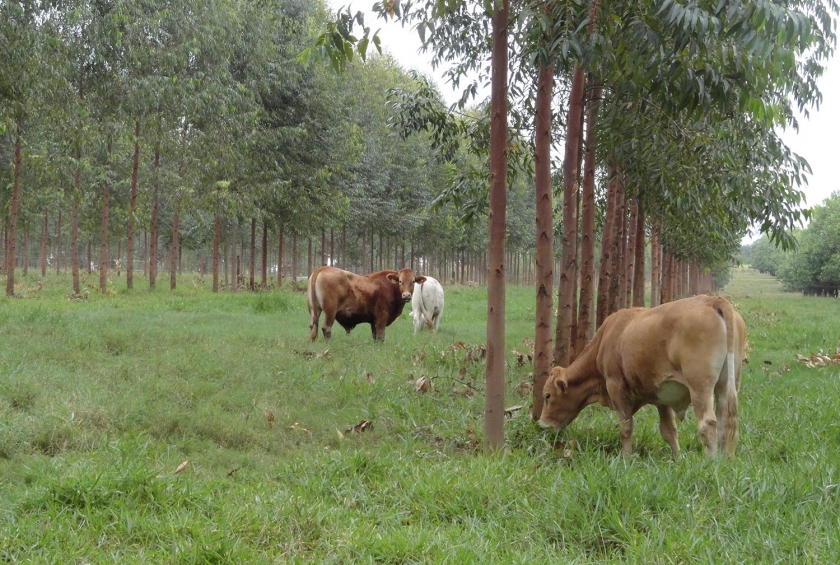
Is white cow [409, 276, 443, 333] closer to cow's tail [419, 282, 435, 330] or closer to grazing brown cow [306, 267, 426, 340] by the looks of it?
cow's tail [419, 282, 435, 330]

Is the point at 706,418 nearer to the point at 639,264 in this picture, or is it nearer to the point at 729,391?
the point at 729,391

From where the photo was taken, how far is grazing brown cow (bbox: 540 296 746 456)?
5055mm

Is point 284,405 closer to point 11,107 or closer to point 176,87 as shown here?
point 11,107

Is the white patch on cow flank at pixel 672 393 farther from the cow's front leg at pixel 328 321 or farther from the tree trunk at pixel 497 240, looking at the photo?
the cow's front leg at pixel 328 321

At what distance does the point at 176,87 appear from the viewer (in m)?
16.4

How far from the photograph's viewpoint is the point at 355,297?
1223cm

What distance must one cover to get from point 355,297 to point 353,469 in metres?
7.55

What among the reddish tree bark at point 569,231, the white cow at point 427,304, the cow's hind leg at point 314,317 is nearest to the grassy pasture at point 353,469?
the reddish tree bark at point 569,231

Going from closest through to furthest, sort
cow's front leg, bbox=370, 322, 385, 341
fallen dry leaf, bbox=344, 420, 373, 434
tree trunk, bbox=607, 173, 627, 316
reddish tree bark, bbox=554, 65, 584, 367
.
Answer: fallen dry leaf, bbox=344, 420, 373, 434 < reddish tree bark, bbox=554, 65, 584, 367 < tree trunk, bbox=607, 173, 627, 316 < cow's front leg, bbox=370, 322, 385, 341

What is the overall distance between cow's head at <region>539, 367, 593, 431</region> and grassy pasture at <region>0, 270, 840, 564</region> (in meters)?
0.16

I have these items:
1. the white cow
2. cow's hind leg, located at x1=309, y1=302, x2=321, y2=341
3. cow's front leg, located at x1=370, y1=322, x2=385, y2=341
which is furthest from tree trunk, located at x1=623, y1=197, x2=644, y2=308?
cow's hind leg, located at x1=309, y1=302, x2=321, y2=341

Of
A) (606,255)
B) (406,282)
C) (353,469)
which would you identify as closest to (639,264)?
(606,255)

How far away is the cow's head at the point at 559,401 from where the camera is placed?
6.05m

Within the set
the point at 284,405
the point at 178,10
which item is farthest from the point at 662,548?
the point at 178,10
